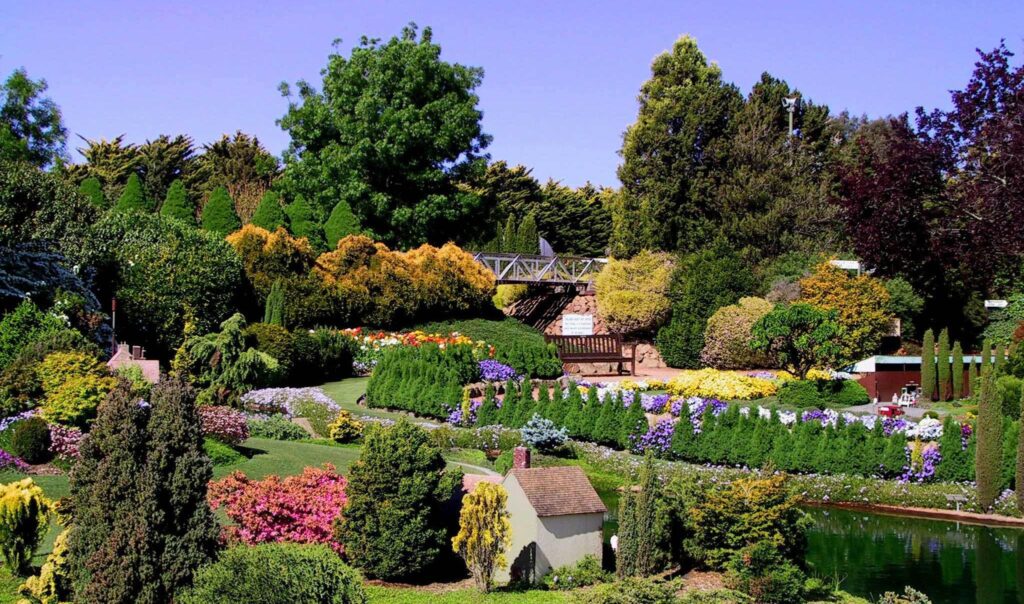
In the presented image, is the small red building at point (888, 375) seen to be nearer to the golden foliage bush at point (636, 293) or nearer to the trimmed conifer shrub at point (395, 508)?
the golden foliage bush at point (636, 293)

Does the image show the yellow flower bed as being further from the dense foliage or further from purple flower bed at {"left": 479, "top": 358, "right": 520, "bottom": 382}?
the dense foliage

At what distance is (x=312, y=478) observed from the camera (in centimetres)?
1234

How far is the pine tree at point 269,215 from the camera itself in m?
34.3

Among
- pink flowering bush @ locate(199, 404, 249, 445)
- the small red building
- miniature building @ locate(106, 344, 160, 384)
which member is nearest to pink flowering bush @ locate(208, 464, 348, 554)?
pink flowering bush @ locate(199, 404, 249, 445)

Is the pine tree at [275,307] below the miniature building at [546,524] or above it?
above

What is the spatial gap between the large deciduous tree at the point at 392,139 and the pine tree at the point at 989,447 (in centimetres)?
2462

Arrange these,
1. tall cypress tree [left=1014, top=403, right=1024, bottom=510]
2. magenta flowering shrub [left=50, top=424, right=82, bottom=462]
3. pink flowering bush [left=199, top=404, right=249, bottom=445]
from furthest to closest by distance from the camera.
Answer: tall cypress tree [left=1014, top=403, right=1024, bottom=510] < pink flowering bush [left=199, top=404, right=249, bottom=445] < magenta flowering shrub [left=50, top=424, right=82, bottom=462]

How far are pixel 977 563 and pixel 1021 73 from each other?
2044cm

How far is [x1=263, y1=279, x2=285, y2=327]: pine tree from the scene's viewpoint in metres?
26.2

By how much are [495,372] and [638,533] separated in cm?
1340

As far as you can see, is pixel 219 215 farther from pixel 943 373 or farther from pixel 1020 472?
pixel 1020 472

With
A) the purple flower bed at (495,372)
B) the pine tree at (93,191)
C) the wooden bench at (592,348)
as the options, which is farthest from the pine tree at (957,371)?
the pine tree at (93,191)

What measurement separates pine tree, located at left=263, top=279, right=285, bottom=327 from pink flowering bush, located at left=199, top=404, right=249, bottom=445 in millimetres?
10690

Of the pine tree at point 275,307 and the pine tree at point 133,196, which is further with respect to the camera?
the pine tree at point 133,196
